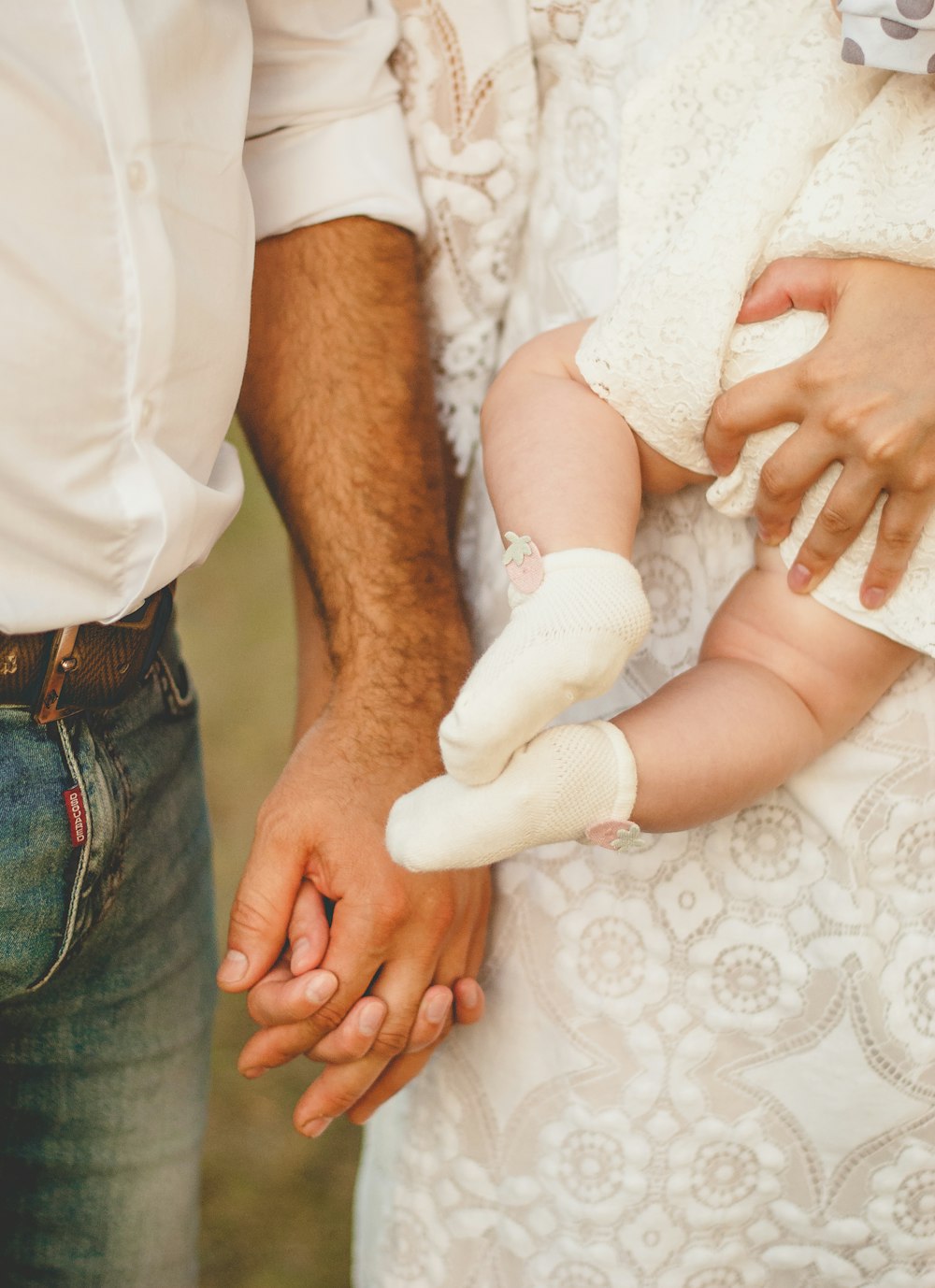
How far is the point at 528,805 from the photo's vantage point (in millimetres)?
851

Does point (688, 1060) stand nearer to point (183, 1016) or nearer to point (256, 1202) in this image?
point (183, 1016)

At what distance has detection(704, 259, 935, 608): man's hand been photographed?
2.91 ft

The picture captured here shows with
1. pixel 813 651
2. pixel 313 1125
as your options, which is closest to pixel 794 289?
pixel 813 651

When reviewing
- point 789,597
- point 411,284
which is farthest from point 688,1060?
point 411,284

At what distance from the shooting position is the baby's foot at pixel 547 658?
0.82m

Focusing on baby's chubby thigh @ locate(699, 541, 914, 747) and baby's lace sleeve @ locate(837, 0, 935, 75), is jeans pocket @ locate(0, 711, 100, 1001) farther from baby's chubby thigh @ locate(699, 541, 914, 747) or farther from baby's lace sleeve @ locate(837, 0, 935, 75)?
baby's lace sleeve @ locate(837, 0, 935, 75)

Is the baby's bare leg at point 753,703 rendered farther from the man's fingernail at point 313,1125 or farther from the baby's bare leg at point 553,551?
the man's fingernail at point 313,1125

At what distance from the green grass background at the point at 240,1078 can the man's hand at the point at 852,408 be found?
5.80 feet

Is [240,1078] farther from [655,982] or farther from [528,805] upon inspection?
[528,805]

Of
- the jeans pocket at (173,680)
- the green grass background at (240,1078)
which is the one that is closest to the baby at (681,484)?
the jeans pocket at (173,680)

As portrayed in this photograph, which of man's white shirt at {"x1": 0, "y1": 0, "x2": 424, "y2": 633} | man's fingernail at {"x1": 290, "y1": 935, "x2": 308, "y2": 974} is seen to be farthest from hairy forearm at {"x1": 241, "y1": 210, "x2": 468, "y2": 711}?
man's fingernail at {"x1": 290, "y1": 935, "x2": 308, "y2": 974}

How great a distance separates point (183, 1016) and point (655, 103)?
3.63ft

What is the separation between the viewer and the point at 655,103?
103 cm

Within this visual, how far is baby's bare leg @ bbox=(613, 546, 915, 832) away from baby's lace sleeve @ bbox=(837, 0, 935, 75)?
0.40 meters
